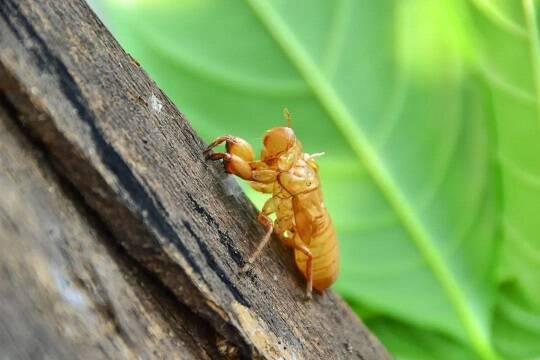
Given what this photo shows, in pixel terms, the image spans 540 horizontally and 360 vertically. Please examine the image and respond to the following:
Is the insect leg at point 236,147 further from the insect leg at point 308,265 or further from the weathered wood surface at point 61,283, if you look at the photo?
the weathered wood surface at point 61,283

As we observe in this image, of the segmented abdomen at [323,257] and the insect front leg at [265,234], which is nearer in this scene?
the insect front leg at [265,234]

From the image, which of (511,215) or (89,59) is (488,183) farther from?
(89,59)

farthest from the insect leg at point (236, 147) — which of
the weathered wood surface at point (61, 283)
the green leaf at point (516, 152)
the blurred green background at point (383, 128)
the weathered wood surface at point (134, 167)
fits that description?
the green leaf at point (516, 152)

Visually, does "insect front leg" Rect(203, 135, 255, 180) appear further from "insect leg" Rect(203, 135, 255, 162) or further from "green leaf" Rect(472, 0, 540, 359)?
"green leaf" Rect(472, 0, 540, 359)

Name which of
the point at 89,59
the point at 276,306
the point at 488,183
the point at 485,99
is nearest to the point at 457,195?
the point at 488,183

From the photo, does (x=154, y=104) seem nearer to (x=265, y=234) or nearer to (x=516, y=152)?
(x=265, y=234)
